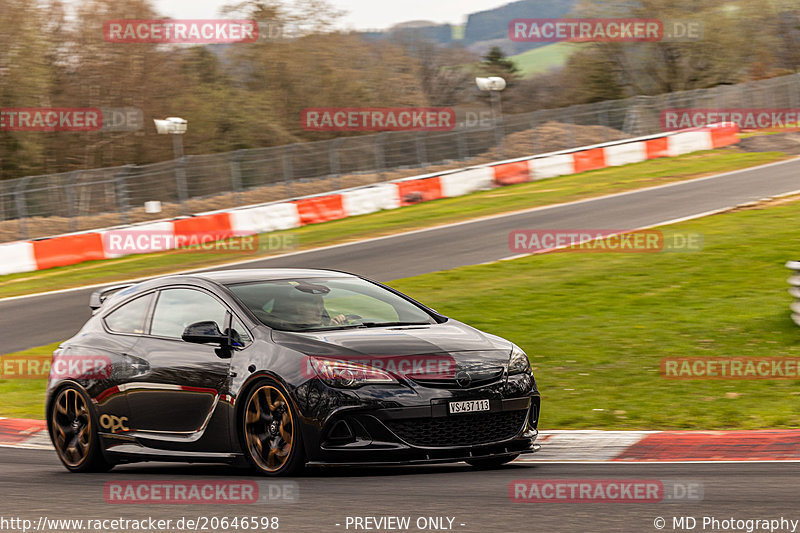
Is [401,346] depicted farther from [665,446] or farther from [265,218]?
[265,218]

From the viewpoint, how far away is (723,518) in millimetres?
5207

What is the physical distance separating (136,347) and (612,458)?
3.59 meters

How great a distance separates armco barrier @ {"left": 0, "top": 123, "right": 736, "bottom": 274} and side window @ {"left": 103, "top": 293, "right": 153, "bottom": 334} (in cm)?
1577

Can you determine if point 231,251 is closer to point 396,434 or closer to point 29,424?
point 29,424

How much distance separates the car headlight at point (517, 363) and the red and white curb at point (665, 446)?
3.14ft

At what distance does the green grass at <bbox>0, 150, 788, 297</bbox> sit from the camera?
21703 mm

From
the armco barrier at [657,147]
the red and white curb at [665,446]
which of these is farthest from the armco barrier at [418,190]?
the red and white curb at [665,446]

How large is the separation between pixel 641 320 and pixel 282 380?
6730mm

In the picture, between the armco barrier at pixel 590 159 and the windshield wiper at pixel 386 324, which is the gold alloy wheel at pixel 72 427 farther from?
the armco barrier at pixel 590 159

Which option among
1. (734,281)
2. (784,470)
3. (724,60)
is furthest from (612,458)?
(724,60)

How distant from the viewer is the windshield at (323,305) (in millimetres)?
7465

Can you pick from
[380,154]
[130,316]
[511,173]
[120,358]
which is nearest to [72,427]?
[120,358]

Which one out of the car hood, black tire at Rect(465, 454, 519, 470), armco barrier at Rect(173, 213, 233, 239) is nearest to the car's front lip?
the car hood

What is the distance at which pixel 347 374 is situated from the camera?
22.1ft
